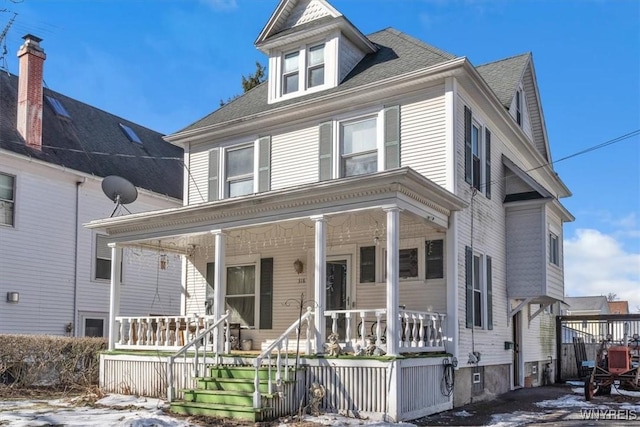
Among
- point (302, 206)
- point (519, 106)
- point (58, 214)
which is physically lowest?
point (302, 206)

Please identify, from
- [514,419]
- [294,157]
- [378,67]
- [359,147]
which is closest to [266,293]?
[294,157]

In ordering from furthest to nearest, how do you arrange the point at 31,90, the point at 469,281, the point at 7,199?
the point at 31,90
the point at 7,199
the point at 469,281

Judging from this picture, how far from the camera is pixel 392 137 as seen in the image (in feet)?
41.4

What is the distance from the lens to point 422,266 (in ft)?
40.4

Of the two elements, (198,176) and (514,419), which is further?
(198,176)

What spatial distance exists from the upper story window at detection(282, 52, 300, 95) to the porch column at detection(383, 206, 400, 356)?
541 centimetres

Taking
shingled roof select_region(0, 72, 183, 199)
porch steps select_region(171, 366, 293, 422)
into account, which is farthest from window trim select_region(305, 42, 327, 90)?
shingled roof select_region(0, 72, 183, 199)

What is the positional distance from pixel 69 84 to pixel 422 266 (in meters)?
15.2

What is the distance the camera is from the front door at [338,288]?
1328cm

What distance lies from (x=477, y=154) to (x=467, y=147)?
0.77m

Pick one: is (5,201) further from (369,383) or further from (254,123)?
(369,383)

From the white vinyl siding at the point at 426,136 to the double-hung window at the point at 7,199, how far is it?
1044 cm

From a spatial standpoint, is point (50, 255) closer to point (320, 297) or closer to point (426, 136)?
point (320, 297)

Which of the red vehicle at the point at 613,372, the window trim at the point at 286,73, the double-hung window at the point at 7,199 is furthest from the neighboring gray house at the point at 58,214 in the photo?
the red vehicle at the point at 613,372
